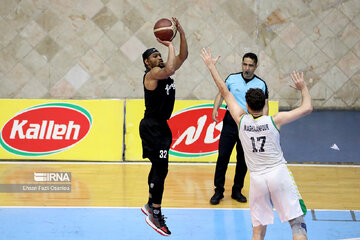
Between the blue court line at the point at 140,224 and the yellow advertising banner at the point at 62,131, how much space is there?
2.70 m

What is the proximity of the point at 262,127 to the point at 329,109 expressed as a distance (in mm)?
11170

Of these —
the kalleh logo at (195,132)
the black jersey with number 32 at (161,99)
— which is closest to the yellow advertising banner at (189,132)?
the kalleh logo at (195,132)

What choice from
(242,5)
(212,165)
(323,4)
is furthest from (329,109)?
(212,165)

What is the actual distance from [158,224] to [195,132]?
13.5 feet

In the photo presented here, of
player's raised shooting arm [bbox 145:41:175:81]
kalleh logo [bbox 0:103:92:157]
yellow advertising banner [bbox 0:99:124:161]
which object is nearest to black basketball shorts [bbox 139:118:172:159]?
player's raised shooting arm [bbox 145:41:175:81]

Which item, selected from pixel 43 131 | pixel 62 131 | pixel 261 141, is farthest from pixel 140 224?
pixel 43 131

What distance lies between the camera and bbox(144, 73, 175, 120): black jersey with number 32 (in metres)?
6.27

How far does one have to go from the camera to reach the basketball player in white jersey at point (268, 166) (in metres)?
5.35

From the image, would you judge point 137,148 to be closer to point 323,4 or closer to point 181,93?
point 181,93

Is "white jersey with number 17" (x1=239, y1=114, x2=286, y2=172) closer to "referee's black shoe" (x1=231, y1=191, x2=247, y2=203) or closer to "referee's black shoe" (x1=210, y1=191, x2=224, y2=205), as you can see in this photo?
"referee's black shoe" (x1=210, y1=191, x2=224, y2=205)

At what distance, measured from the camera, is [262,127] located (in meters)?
5.36

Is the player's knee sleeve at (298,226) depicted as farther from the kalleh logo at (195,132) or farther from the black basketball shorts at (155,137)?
the kalleh logo at (195,132)

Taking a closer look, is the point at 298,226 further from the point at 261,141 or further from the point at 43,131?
the point at 43,131

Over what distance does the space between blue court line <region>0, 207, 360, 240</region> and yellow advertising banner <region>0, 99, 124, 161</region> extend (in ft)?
8.87
